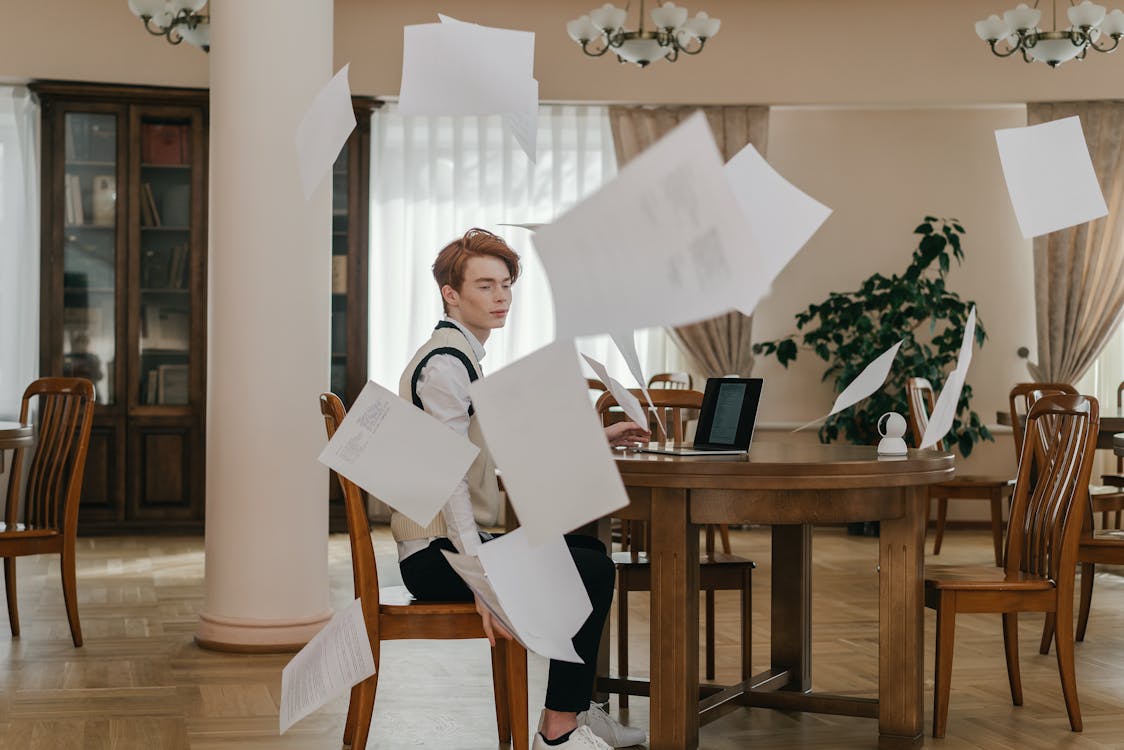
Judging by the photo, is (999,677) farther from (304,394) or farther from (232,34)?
(232,34)

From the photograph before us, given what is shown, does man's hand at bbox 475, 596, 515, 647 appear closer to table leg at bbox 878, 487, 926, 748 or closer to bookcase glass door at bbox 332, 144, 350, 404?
table leg at bbox 878, 487, 926, 748

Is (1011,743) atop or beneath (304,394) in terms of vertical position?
beneath

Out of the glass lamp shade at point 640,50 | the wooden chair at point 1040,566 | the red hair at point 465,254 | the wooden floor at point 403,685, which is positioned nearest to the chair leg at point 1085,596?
the wooden floor at point 403,685

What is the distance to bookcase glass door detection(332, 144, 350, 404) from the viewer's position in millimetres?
6938

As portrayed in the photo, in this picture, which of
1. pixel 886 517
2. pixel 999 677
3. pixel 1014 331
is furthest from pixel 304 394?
pixel 1014 331

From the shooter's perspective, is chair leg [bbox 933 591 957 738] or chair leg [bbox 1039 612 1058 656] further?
chair leg [bbox 1039 612 1058 656]

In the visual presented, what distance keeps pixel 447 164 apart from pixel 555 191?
25.9 inches

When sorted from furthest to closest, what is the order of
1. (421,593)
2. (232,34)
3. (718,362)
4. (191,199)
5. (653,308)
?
(718,362), (191,199), (232,34), (421,593), (653,308)

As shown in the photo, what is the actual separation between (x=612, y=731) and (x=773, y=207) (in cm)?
166

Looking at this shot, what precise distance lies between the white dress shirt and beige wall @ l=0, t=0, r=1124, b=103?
4.87 m

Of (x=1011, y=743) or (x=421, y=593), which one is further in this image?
(x=1011, y=743)

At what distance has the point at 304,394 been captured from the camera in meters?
3.93

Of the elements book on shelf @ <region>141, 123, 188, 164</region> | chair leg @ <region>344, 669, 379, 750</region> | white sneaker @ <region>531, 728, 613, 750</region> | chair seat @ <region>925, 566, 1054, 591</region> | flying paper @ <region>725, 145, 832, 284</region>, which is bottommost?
white sneaker @ <region>531, 728, 613, 750</region>

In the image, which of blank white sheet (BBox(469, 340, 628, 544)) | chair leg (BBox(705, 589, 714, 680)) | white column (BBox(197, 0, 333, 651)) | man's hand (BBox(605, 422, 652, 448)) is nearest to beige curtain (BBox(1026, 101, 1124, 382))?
chair leg (BBox(705, 589, 714, 680))
